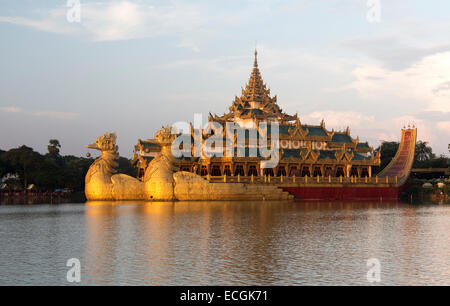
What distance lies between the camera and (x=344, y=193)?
61.8 m

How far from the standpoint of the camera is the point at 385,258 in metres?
20.8

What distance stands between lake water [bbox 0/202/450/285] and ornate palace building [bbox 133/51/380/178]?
23.2 metres

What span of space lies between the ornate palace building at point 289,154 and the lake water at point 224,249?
23.2 meters

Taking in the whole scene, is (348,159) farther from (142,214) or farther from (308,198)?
(142,214)

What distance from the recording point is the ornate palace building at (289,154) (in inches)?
2357

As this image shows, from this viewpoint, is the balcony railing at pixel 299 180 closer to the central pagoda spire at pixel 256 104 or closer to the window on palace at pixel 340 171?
the window on palace at pixel 340 171

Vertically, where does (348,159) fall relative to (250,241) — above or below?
above

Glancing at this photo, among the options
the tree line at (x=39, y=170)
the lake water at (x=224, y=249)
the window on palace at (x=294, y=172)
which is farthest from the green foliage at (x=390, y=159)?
the lake water at (x=224, y=249)

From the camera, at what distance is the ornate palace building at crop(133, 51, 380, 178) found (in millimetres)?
59875

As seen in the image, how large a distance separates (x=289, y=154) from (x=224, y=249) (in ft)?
133

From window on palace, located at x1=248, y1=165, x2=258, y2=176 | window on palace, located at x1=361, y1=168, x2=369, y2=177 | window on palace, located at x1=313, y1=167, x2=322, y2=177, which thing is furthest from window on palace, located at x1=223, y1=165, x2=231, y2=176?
window on palace, located at x1=361, y1=168, x2=369, y2=177

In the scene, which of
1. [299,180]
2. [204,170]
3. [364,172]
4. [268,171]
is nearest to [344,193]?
[299,180]

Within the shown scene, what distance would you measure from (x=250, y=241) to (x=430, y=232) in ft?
34.6
